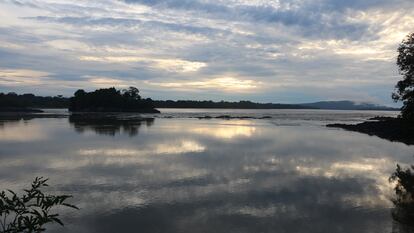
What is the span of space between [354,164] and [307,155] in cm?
510

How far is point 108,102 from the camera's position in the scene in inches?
7264

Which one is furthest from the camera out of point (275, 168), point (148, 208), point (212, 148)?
point (212, 148)

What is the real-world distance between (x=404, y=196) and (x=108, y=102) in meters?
175

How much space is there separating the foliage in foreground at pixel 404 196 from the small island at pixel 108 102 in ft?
551

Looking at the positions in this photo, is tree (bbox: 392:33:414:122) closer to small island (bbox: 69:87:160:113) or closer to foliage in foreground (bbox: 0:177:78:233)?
foliage in foreground (bbox: 0:177:78:233)

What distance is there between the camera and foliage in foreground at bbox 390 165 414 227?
15.4 metres

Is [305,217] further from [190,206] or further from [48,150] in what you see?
[48,150]

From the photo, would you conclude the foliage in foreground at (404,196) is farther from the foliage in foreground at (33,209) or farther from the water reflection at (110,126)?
the water reflection at (110,126)

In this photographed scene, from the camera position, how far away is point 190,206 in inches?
657

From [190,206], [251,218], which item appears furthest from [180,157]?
[251,218]

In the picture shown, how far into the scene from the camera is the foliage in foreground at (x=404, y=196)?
1536 cm

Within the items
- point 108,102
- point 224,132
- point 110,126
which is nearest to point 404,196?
point 224,132

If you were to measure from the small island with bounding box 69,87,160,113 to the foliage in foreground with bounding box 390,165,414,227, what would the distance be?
168 metres

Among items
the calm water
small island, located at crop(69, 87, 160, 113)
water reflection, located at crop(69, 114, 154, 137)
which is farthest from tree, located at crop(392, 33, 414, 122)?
small island, located at crop(69, 87, 160, 113)
